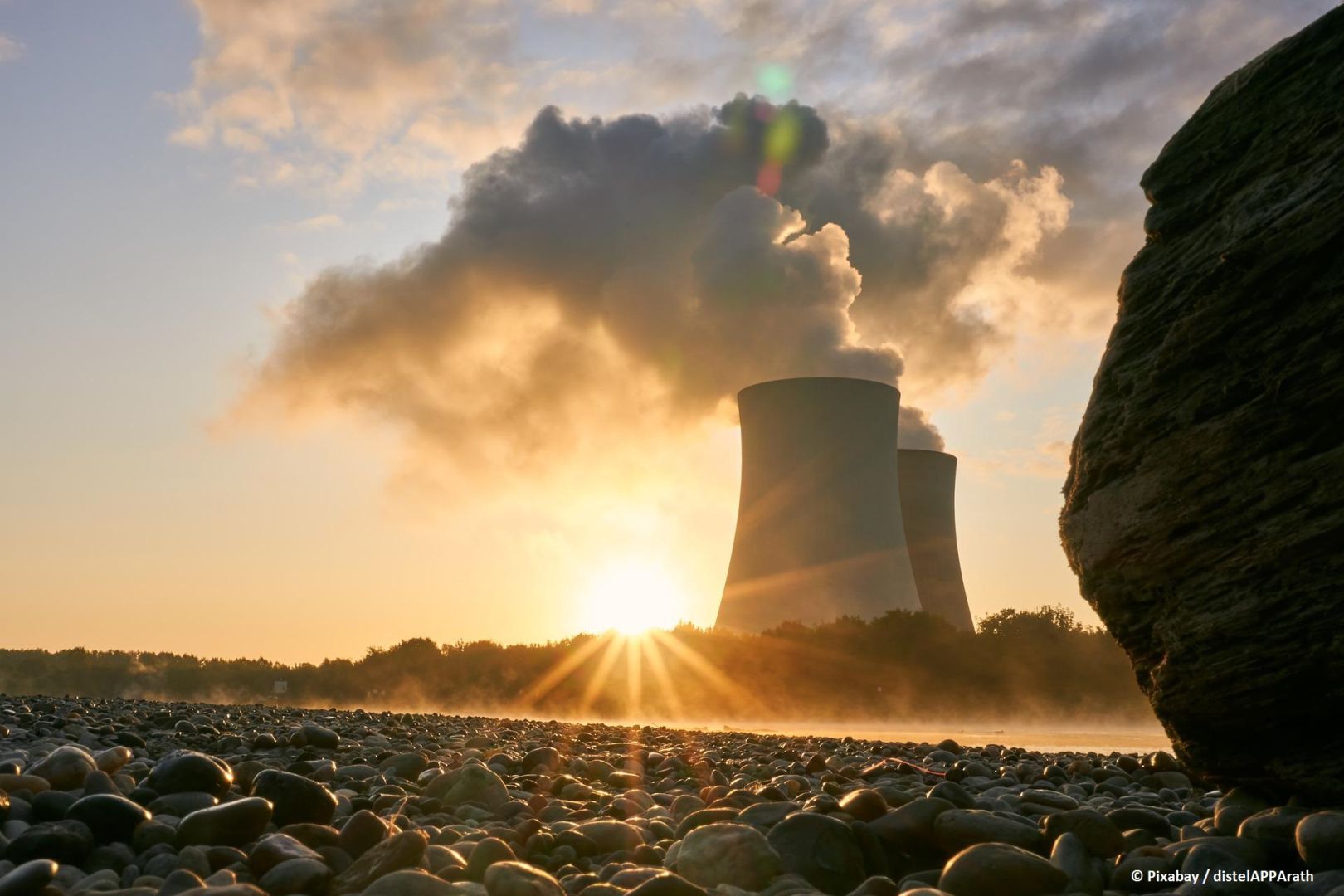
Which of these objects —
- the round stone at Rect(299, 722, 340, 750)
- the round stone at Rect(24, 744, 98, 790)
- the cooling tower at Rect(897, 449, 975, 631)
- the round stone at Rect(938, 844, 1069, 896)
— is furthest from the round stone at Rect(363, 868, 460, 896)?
the cooling tower at Rect(897, 449, 975, 631)

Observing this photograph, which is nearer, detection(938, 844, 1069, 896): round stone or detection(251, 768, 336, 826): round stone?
detection(938, 844, 1069, 896): round stone

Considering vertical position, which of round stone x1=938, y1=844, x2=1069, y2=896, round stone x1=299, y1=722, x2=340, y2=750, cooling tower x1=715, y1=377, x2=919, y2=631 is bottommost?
round stone x1=299, y1=722, x2=340, y2=750

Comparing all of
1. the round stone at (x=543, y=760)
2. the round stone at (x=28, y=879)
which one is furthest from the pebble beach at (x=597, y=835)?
the round stone at (x=543, y=760)

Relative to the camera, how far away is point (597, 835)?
2.45m

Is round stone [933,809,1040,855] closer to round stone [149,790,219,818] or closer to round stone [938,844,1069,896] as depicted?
round stone [938,844,1069,896]

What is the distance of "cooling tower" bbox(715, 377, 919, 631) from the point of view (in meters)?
16.5

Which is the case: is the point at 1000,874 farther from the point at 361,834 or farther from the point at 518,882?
the point at 361,834

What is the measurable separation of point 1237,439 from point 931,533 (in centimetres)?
2058

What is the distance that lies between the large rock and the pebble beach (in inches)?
14.5

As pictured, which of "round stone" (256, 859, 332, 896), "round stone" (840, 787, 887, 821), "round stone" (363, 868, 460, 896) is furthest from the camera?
"round stone" (840, 787, 887, 821)

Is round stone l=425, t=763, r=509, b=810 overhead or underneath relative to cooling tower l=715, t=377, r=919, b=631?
underneath

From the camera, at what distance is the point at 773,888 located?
78.5 inches

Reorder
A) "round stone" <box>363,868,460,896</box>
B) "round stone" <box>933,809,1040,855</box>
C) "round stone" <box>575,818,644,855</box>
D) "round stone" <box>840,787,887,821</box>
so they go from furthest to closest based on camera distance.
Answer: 1. "round stone" <box>840,787,887,821</box>
2. "round stone" <box>575,818,644,855</box>
3. "round stone" <box>933,809,1040,855</box>
4. "round stone" <box>363,868,460,896</box>

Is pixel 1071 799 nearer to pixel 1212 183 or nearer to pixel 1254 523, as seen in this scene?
pixel 1254 523
